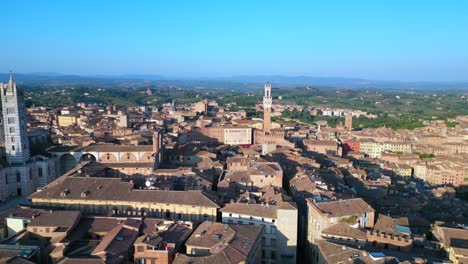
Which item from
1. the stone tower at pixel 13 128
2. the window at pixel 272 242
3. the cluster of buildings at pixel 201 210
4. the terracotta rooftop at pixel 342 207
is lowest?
the window at pixel 272 242

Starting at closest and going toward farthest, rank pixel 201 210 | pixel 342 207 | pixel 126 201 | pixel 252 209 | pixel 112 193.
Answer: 1. pixel 342 207
2. pixel 252 209
3. pixel 201 210
4. pixel 126 201
5. pixel 112 193

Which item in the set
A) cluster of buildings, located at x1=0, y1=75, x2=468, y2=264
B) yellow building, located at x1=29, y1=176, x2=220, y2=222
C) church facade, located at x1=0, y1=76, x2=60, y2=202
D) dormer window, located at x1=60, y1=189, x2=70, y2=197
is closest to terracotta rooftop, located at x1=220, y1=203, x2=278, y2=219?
cluster of buildings, located at x1=0, y1=75, x2=468, y2=264

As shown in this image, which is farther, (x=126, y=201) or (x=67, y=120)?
(x=67, y=120)

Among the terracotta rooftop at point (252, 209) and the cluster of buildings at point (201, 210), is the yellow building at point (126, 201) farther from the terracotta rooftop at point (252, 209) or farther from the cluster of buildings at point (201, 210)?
the terracotta rooftop at point (252, 209)

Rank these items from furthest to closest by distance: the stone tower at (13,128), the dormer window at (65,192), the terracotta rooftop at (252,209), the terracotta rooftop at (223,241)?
the stone tower at (13,128)
the dormer window at (65,192)
the terracotta rooftop at (252,209)
the terracotta rooftop at (223,241)

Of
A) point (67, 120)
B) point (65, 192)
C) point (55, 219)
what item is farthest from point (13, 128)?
point (67, 120)

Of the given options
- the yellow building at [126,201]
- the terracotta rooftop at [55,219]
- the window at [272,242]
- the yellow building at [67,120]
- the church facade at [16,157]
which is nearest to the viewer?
the terracotta rooftop at [55,219]

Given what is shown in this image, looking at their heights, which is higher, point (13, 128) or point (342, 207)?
point (13, 128)

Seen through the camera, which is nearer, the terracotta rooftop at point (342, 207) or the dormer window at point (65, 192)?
the terracotta rooftop at point (342, 207)

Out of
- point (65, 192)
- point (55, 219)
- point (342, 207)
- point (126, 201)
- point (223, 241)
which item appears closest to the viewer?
point (223, 241)

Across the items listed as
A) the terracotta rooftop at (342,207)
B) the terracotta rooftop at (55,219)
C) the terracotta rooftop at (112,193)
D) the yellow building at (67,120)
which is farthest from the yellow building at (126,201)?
the yellow building at (67,120)

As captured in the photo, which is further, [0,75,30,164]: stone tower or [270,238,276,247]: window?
[0,75,30,164]: stone tower

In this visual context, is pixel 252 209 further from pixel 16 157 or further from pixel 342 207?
pixel 16 157

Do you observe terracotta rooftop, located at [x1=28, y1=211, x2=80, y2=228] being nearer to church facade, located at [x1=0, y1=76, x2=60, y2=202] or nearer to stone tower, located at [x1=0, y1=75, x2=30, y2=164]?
church facade, located at [x1=0, y1=76, x2=60, y2=202]
